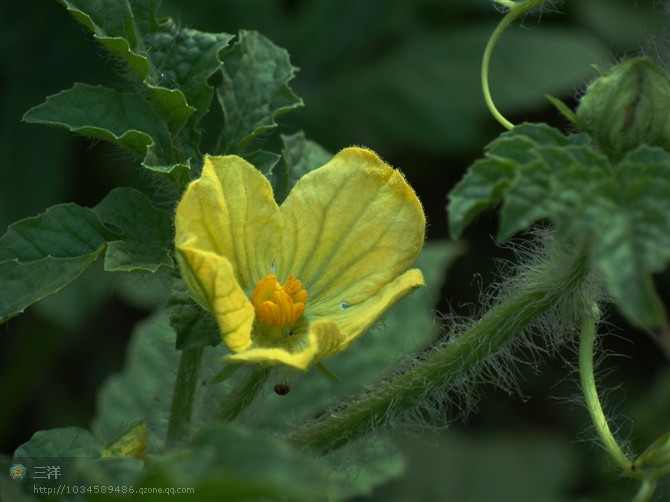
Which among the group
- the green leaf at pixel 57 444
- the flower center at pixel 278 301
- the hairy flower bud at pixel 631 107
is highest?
the hairy flower bud at pixel 631 107

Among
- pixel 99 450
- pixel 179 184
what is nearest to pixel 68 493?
pixel 99 450

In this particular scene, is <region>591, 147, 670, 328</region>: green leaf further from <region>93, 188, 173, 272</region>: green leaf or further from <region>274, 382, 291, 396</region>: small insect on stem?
<region>93, 188, 173, 272</region>: green leaf

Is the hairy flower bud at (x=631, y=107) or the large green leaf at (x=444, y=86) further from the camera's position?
the large green leaf at (x=444, y=86)

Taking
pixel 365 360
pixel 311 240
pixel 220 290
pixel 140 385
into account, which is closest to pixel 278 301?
pixel 311 240

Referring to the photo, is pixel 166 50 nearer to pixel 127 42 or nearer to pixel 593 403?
pixel 127 42

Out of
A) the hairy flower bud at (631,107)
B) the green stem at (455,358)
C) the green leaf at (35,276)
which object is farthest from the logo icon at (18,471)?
the hairy flower bud at (631,107)

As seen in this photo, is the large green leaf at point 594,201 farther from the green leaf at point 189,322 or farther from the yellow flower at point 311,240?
the green leaf at point 189,322

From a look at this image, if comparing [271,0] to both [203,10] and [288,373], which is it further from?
[288,373]
